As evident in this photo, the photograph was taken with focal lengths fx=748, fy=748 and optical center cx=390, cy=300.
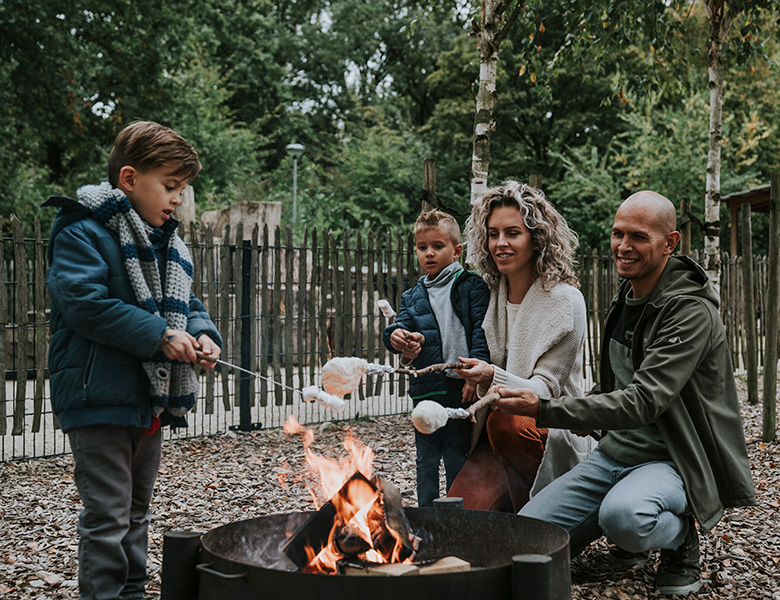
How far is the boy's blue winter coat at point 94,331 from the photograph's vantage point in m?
2.31

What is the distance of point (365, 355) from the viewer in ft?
26.5

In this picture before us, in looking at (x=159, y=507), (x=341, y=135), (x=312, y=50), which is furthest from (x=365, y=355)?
(x=312, y=50)

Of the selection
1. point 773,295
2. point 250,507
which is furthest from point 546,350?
point 773,295

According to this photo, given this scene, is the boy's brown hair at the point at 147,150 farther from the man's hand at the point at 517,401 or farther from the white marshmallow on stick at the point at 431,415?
the man's hand at the point at 517,401

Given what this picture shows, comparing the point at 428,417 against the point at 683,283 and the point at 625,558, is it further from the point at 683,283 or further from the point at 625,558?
the point at 625,558

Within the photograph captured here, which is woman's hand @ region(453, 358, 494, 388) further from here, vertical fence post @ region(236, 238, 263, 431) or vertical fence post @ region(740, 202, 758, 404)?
vertical fence post @ region(740, 202, 758, 404)

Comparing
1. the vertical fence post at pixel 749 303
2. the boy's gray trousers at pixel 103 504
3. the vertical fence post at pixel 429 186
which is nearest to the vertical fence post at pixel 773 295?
the vertical fence post at pixel 749 303

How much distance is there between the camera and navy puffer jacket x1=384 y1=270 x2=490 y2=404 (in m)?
3.36

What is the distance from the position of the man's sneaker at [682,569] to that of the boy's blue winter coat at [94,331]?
207 cm

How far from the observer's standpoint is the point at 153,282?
8.32ft

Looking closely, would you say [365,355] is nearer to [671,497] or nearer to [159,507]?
[159,507]

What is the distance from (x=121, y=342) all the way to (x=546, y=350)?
5.31ft

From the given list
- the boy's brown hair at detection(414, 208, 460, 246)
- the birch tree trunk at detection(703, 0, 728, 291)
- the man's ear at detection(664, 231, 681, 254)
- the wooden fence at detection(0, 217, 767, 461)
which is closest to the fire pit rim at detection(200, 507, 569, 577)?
the man's ear at detection(664, 231, 681, 254)

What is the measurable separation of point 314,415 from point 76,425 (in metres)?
5.30
